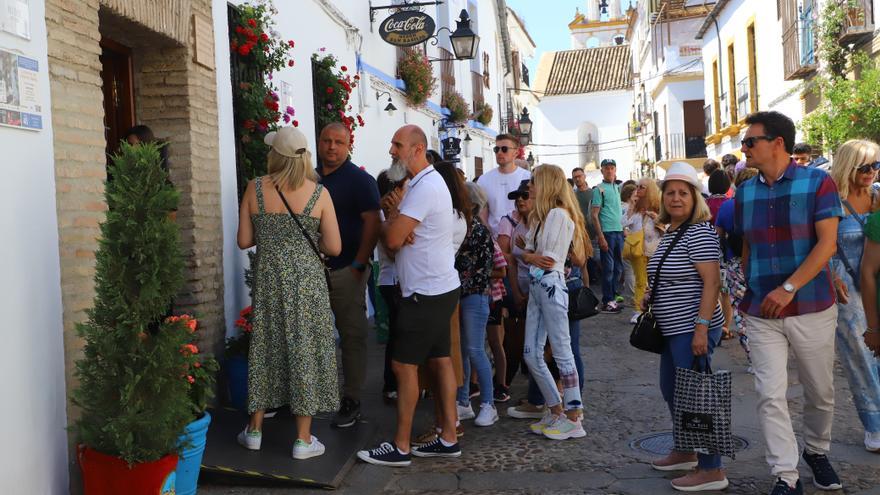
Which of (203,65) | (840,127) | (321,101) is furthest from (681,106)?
(203,65)

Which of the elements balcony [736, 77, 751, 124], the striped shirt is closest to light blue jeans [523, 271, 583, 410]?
the striped shirt

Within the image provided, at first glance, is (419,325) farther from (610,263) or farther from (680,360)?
(610,263)

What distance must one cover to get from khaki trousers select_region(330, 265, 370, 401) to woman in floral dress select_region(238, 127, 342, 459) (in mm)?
712

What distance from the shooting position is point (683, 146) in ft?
118

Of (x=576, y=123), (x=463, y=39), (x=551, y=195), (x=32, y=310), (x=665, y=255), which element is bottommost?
(x=32, y=310)

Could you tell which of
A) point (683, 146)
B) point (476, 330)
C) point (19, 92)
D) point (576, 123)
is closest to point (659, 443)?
point (476, 330)

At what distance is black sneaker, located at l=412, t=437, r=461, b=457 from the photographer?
560 cm

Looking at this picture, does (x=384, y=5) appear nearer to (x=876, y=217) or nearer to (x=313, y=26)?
(x=313, y=26)

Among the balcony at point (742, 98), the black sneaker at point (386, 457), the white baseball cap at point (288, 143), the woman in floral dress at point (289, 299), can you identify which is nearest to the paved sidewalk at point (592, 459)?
the black sneaker at point (386, 457)

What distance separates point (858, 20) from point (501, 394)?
9677mm

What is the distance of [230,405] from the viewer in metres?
6.53

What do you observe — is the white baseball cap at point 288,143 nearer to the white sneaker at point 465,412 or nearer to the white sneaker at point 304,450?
the white sneaker at point 304,450

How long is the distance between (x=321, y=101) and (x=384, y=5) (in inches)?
141

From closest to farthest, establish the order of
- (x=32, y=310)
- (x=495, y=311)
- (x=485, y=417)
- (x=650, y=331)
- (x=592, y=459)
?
1. (x=32, y=310)
2. (x=650, y=331)
3. (x=592, y=459)
4. (x=485, y=417)
5. (x=495, y=311)
